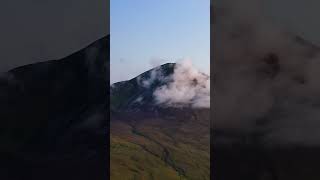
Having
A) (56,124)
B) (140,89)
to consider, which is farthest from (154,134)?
(56,124)

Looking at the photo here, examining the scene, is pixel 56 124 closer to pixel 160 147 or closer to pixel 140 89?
pixel 140 89

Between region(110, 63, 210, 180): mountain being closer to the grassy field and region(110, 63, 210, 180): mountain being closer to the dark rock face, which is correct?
the grassy field

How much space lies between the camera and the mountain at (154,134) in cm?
559

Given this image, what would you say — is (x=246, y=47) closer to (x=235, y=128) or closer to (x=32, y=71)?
(x=235, y=128)

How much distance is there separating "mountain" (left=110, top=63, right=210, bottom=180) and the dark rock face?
2412 millimetres

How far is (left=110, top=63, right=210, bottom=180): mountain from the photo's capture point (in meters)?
5.59

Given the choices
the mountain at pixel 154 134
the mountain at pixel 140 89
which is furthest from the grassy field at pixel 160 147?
the mountain at pixel 140 89

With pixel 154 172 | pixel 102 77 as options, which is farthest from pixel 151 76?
pixel 102 77

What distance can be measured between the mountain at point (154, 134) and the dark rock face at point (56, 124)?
2412 millimetres

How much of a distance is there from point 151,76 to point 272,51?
8.94ft

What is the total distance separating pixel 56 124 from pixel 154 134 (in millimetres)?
2995

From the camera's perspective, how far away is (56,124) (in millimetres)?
3008

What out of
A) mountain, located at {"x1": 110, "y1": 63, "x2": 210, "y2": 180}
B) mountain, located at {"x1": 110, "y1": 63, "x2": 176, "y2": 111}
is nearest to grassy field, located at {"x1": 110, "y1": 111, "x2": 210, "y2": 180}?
mountain, located at {"x1": 110, "y1": 63, "x2": 210, "y2": 180}

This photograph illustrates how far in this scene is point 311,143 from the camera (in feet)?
9.84
